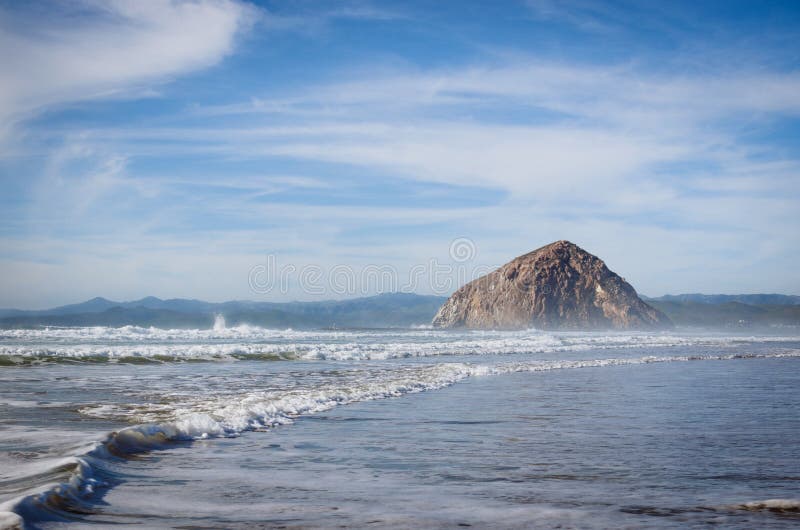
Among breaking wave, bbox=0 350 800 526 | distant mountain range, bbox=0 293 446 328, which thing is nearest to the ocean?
breaking wave, bbox=0 350 800 526

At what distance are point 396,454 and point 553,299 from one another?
115598mm

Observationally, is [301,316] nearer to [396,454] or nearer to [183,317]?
[183,317]

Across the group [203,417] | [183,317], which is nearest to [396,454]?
[203,417]

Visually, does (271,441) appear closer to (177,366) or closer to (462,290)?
(177,366)

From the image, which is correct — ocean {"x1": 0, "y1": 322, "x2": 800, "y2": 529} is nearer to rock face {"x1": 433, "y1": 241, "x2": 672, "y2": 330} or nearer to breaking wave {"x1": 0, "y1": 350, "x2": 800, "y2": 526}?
breaking wave {"x1": 0, "y1": 350, "x2": 800, "y2": 526}

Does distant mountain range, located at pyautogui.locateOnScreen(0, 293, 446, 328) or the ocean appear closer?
the ocean

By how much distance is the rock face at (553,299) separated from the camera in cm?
11694

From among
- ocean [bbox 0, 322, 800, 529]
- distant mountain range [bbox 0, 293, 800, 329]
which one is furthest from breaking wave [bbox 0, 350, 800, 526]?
distant mountain range [bbox 0, 293, 800, 329]

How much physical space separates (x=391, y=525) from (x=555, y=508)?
159cm

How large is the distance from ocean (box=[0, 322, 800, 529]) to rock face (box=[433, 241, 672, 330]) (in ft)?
327

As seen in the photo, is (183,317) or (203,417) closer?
(203,417)

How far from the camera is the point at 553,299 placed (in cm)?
12050

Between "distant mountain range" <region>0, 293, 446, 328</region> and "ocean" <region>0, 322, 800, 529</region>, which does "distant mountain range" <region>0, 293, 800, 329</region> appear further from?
"ocean" <region>0, 322, 800, 529</region>

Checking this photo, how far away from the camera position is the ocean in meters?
5.68
